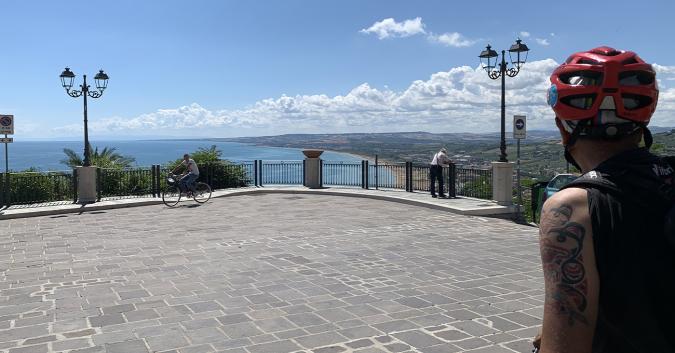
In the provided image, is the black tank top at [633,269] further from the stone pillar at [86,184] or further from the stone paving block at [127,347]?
the stone pillar at [86,184]

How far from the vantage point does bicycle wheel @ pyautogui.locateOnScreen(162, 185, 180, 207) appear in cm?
1849

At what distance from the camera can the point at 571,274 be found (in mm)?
1564

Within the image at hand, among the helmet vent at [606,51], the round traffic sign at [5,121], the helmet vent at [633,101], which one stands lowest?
the helmet vent at [633,101]

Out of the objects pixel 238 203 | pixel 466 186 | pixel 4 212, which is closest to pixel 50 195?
pixel 4 212

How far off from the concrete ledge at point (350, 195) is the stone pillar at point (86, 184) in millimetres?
515

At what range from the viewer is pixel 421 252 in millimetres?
10172

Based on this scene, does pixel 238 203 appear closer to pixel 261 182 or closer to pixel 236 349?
pixel 261 182

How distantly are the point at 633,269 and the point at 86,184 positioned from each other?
18.9m

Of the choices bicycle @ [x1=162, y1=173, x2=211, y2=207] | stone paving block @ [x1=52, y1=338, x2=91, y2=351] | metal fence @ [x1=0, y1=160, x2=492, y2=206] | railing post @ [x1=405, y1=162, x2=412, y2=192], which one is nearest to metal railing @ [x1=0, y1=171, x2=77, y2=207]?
metal fence @ [x1=0, y1=160, x2=492, y2=206]

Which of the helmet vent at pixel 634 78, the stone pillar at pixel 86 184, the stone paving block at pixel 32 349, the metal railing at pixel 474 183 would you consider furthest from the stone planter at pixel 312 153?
the helmet vent at pixel 634 78

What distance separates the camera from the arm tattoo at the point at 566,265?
1.56m

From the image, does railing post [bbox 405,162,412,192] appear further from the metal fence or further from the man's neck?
the man's neck

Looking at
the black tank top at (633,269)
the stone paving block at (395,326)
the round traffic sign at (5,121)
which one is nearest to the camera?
the black tank top at (633,269)

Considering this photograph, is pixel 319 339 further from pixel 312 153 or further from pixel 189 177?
pixel 312 153
